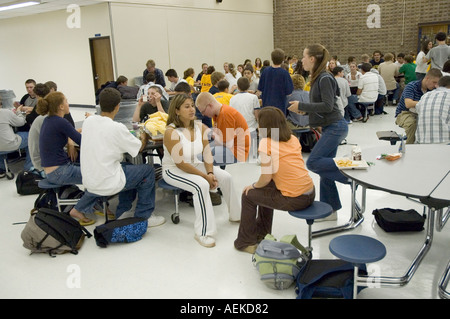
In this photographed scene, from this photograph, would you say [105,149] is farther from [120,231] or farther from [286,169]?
[286,169]

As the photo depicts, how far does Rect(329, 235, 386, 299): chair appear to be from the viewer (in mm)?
2197

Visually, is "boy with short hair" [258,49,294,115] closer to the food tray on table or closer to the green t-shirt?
the food tray on table

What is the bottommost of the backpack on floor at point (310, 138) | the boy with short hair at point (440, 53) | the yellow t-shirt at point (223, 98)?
the backpack on floor at point (310, 138)

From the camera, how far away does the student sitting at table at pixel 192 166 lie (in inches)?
133

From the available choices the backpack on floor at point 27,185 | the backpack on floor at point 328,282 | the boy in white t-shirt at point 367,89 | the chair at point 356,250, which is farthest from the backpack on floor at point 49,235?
the boy in white t-shirt at point 367,89

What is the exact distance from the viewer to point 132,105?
537 centimetres

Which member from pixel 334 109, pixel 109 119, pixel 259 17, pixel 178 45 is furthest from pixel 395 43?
pixel 109 119

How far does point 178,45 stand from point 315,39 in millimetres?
5449

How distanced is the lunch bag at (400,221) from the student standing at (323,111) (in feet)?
1.51

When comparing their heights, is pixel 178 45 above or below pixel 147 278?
above

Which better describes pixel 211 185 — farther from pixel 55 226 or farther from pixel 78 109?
pixel 78 109

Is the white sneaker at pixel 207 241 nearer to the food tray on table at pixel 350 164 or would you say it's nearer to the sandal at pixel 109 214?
the sandal at pixel 109 214

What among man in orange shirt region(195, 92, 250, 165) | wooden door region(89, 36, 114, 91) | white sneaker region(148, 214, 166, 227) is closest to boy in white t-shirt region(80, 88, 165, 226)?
white sneaker region(148, 214, 166, 227)

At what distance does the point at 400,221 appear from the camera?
339 centimetres
